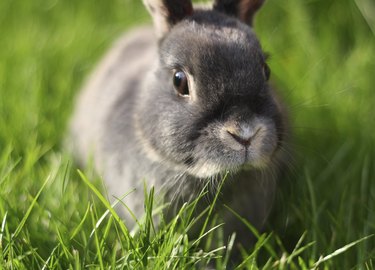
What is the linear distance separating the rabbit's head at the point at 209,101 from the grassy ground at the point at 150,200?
29cm

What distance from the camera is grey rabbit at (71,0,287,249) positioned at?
2312 mm

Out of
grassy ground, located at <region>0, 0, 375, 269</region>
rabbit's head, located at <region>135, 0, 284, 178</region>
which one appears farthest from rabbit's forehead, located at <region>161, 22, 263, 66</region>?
grassy ground, located at <region>0, 0, 375, 269</region>

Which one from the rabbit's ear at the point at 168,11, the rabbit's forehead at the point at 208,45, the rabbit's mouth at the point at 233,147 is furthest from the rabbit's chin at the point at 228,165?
the rabbit's ear at the point at 168,11

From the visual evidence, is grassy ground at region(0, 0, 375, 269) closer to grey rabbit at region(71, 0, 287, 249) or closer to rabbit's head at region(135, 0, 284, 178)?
grey rabbit at region(71, 0, 287, 249)

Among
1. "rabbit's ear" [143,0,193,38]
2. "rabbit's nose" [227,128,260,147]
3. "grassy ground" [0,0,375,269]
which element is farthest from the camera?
"rabbit's ear" [143,0,193,38]

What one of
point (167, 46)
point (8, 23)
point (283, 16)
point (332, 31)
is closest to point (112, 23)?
point (8, 23)

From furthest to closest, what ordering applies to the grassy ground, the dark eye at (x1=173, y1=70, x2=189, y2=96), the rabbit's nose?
1. the dark eye at (x1=173, y1=70, x2=189, y2=96)
2. the grassy ground
3. the rabbit's nose

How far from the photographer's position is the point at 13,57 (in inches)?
153

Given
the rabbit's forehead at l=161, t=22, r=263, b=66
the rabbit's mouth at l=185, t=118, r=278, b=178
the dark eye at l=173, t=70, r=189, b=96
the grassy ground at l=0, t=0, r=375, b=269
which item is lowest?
the grassy ground at l=0, t=0, r=375, b=269

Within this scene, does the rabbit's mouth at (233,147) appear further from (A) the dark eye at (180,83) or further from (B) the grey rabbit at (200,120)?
(A) the dark eye at (180,83)

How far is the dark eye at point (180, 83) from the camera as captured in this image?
247 cm

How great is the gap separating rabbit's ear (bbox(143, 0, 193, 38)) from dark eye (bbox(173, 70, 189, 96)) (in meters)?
0.32

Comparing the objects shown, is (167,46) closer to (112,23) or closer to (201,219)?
(201,219)

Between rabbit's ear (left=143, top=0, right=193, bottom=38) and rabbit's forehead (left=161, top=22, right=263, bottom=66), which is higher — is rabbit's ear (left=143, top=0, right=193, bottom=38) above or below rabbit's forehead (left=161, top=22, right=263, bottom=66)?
above
